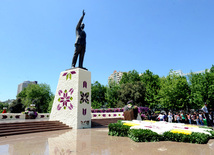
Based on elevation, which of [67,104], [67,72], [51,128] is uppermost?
[67,72]

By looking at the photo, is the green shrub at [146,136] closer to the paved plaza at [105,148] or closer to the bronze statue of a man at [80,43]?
the paved plaza at [105,148]

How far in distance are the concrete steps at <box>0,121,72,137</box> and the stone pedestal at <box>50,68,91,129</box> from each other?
84cm

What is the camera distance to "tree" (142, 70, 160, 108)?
101 feet

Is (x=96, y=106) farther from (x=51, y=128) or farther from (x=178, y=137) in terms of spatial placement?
(x=178, y=137)

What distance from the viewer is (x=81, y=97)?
12383 millimetres

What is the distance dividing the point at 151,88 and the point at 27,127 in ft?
90.3

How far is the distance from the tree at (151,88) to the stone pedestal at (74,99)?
19245 mm

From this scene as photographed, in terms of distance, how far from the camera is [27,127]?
9711 millimetres

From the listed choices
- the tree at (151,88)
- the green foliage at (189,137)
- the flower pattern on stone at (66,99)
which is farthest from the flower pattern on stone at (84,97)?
the tree at (151,88)

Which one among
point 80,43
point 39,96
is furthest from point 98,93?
point 80,43

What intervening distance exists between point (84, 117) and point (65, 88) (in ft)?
10.0

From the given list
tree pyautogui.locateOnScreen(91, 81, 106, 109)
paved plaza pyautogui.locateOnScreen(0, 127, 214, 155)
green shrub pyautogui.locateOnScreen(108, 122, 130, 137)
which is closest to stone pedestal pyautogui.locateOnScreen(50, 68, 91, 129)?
green shrub pyautogui.locateOnScreen(108, 122, 130, 137)

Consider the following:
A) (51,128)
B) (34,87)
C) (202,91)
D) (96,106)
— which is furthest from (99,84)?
(51,128)

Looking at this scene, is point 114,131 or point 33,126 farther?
point 33,126
